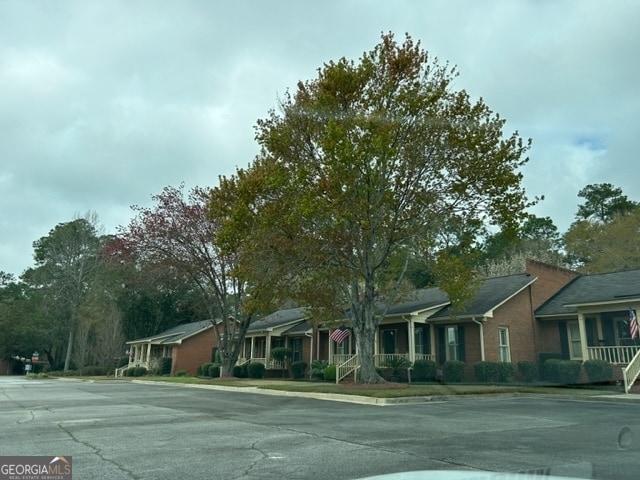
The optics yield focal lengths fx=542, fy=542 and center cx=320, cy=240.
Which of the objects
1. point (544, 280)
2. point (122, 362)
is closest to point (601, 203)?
point (544, 280)

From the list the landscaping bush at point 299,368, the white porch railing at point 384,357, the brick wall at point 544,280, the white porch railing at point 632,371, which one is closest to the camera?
the white porch railing at point 632,371

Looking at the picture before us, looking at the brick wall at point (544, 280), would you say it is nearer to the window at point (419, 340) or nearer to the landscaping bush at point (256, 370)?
the window at point (419, 340)

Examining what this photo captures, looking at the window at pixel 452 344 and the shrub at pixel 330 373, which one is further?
the shrub at pixel 330 373

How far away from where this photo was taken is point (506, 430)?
383 inches

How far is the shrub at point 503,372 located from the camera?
2394 cm

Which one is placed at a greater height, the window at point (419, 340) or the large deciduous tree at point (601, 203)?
the large deciduous tree at point (601, 203)

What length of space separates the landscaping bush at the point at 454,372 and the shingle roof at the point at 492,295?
2.24m

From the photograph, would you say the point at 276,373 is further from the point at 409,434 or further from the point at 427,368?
the point at 409,434

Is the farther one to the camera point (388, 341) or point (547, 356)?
point (388, 341)

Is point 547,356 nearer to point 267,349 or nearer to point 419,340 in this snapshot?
point 419,340

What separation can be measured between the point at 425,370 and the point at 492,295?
5.49 metres

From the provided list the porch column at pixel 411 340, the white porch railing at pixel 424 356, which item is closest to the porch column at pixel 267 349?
the white porch railing at pixel 424 356

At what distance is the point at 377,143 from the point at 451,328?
1291 cm

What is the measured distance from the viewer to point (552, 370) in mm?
23891
